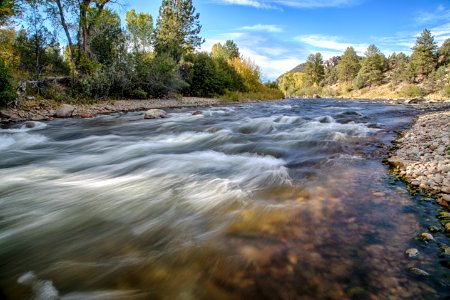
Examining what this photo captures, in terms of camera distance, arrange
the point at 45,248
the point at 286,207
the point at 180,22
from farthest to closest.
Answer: the point at 180,22 < the point at 286,207 < the point at 45,248

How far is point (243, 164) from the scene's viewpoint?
5586 mm

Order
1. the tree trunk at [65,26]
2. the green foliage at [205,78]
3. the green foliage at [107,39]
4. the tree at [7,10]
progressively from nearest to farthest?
1. the tree at [7,10]
2. the tree trunk at [65,26]
3. the green foliage at [107,39]
4. the green foliage at [205,78]

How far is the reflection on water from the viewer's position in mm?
2166

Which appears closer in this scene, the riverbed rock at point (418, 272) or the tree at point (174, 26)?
the riverbed rock at point (418, 272)

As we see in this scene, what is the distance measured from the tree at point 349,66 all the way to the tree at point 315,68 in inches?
520

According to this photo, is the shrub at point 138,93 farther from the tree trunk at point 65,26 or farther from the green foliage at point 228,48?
the green foliage at point 228,48

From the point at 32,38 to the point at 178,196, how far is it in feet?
62.1

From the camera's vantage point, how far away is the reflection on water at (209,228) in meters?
2.17

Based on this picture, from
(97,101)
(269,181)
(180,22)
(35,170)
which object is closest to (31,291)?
(269,181)

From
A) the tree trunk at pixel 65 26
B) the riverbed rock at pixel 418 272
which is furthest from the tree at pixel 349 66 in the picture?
the riverbed rock at pixel 418 272

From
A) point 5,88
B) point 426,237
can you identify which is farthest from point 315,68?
point 426,237

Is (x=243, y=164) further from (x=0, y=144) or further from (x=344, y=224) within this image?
(x=0, y=144)

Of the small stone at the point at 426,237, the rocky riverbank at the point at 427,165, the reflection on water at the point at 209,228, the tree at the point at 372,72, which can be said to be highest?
the tree at the point at 372,72

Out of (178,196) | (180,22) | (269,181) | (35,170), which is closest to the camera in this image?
(178,196)
